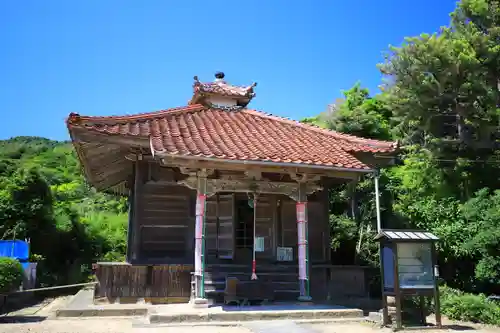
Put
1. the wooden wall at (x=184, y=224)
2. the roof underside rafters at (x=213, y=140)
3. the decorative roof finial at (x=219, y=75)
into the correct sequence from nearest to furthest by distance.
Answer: the roof underside rafters at (x=213, y=140) < the wooden wall at (x=184, y=224) < the decorative roof finial at (x=219, y=75)

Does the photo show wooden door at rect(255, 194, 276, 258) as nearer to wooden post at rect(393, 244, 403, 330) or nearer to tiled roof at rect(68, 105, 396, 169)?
tiled roof at rect(68, 105, 396, 169)

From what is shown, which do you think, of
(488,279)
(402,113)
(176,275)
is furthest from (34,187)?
(488,279)

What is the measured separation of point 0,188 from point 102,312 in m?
13.2

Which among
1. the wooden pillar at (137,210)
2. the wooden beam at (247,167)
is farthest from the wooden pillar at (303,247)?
the wooden pillar at (137,210)

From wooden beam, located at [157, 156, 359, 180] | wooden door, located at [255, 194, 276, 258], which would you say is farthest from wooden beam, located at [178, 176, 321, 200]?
wooden door, located at [255, 194, 276, 258]

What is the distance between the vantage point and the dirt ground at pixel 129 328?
721cm

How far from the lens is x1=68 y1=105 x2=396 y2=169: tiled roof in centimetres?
965

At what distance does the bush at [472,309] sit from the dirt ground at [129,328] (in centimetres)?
78

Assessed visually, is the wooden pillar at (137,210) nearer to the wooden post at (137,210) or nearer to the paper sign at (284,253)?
the wooden post at (137,210)

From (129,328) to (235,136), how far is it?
5.54 metres

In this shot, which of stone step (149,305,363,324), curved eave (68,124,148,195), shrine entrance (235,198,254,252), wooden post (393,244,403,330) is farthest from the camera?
shrine entrance (235,198,254,252)

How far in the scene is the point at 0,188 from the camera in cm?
1942

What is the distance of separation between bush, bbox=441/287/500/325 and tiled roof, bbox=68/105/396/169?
352 centimetres

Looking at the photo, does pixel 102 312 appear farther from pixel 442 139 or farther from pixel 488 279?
pixel 442 139
